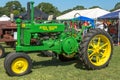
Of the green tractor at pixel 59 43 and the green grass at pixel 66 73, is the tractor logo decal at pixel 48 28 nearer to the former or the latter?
the green tractor at pixel 59 43

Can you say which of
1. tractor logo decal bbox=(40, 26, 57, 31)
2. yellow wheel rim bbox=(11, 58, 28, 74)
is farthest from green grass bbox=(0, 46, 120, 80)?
tractor logo decal bbox=(40, 26, 57, 31)

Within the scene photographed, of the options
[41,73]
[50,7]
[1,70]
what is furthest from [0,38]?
[50,7]

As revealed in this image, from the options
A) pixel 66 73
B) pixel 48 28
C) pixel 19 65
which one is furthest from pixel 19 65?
pixel 48 28

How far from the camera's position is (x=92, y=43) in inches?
314

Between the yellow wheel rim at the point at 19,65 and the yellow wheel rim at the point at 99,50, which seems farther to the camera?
the yellow wheel rim at the point at 99,50

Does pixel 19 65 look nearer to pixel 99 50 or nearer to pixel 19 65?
pixel 19 65

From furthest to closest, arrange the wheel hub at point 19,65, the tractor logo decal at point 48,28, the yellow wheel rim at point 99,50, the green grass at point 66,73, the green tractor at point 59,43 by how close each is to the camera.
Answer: the yellow wheel rim at point 99,50 → the tractor logo decal at point 48,28 → the green tractor at point 59,43 → the wheel hub at point 19,65 → the green grass at point 66,73

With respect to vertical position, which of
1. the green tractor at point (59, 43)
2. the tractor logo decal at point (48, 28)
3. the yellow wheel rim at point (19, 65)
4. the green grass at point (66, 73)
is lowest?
the green grass at point (66, 73)

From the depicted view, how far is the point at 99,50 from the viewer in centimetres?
820

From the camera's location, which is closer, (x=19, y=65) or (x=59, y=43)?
(x=19, y=65)

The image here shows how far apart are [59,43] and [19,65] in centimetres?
137

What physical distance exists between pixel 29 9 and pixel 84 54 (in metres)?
1.85

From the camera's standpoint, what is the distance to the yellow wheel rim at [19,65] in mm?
7066

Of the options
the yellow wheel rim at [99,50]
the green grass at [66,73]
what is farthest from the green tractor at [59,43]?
the green grass at [66,73]
